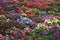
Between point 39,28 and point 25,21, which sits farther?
point 25,21

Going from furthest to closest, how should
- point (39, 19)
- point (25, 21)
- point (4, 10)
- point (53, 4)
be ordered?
point (53, 4)
point (4, 10)
point (39, 19)
point (25, 21)

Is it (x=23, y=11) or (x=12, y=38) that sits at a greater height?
(x=12, y=38)

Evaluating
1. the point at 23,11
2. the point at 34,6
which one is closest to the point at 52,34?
the point at 23,11

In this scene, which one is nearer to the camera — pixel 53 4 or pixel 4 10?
pixel 4 10

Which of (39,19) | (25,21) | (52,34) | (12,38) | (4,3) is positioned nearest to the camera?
(12,38)

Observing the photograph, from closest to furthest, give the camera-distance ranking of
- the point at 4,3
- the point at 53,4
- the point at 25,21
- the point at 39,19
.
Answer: the point at 25,21, the point at 39,19, the point at 4,3, the point at 53,4

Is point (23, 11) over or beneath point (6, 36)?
beneath

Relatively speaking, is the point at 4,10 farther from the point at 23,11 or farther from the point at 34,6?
the point at 34,6

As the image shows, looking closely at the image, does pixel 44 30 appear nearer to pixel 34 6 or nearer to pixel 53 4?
pixel 34 6

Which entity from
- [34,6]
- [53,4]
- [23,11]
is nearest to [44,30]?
[23,11]
